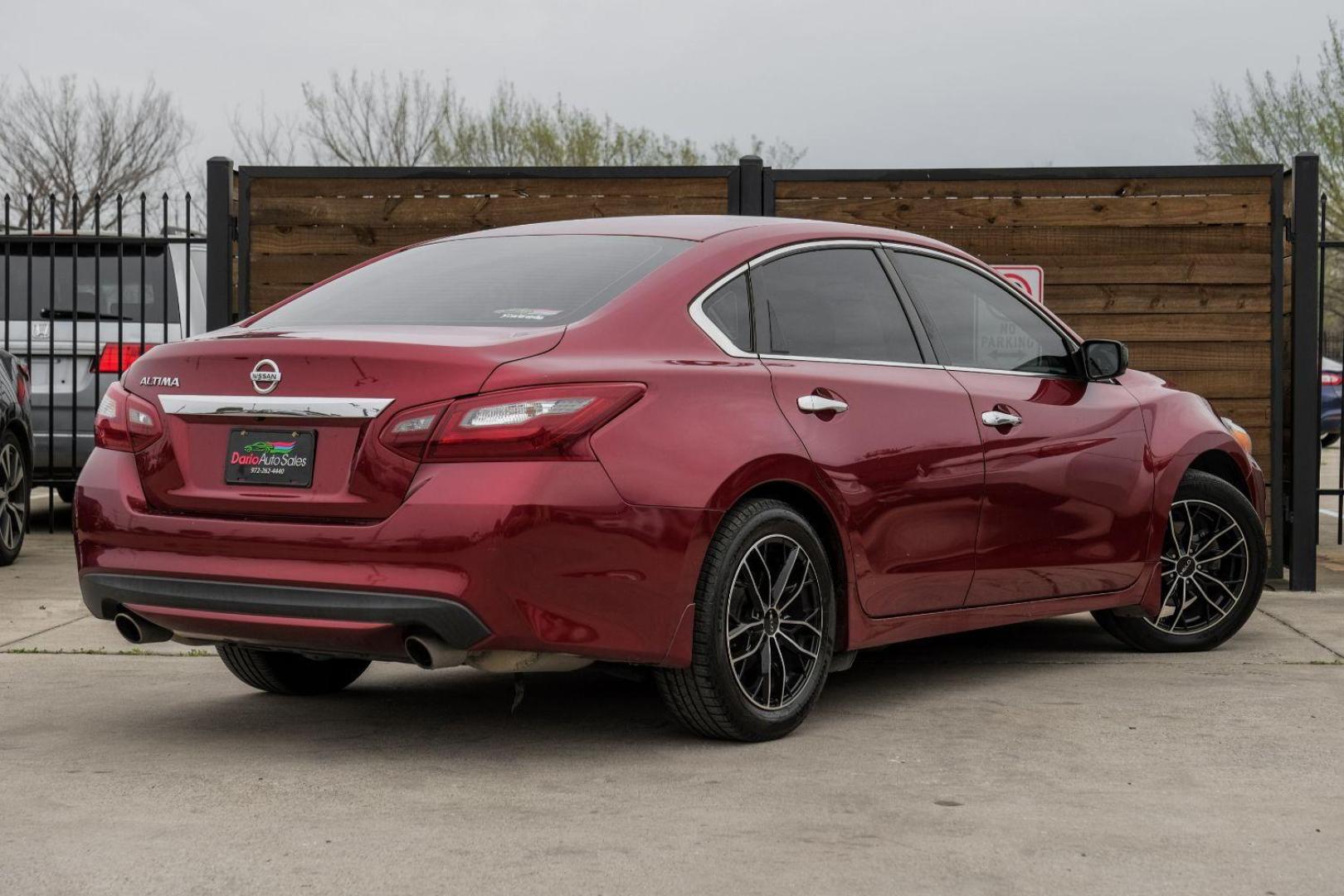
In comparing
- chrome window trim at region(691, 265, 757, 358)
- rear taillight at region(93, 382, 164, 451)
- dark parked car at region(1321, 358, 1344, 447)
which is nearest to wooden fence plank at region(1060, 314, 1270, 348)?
chrome window trim at region(691, 265, 757, 358)

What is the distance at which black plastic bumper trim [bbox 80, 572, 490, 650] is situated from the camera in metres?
4.50

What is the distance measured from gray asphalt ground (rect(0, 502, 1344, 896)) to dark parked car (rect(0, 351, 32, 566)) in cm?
317

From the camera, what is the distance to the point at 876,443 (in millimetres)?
5473

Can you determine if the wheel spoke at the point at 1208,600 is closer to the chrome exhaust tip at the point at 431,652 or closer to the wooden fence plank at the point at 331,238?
the chrome exhaust tip at the point at 431,652

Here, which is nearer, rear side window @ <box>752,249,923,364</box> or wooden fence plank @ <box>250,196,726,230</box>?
rear side window @ <box>752,249,923,364</box>

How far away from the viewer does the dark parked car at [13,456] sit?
9750mm

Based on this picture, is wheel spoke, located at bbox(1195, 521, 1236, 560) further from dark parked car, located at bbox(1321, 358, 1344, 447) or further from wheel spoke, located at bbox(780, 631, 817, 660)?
dark parked car, located at bbox(1321, 358, 1344, 447)

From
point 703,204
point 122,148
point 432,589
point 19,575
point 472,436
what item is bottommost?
point 19,575

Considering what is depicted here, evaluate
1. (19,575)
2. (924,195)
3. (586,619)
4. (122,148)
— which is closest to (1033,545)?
(586,619)

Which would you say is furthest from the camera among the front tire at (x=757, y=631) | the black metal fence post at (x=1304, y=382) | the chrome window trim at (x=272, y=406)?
the black metal fence post at (x=1304, y=382)

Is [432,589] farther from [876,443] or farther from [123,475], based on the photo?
[876,443]

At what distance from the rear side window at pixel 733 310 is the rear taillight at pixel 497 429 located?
2.45 ft

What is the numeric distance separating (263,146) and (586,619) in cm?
4518

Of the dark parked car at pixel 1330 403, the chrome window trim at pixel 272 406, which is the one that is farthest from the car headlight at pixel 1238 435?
the dark parked car at pixel 1330 403
